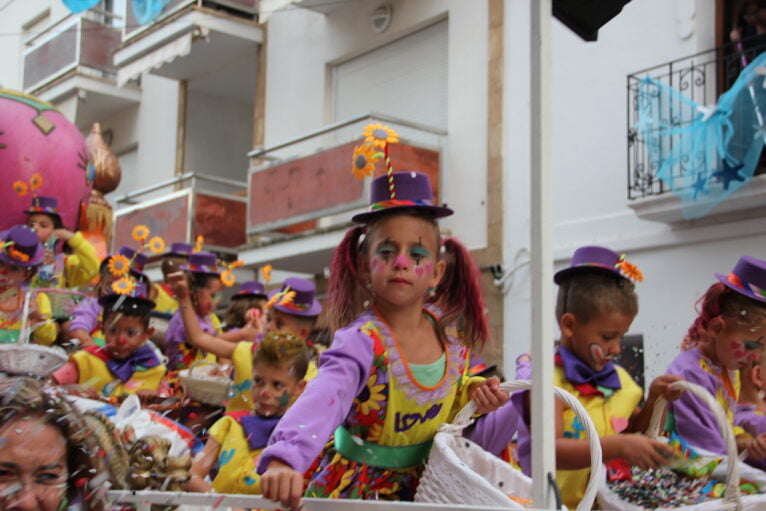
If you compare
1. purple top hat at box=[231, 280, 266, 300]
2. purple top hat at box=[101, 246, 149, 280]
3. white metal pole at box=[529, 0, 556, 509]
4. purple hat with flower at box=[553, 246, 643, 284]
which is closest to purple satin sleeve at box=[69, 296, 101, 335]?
purple top hat at box=[101, 246, 149, 280]

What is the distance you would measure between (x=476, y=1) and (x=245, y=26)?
16.5 feet

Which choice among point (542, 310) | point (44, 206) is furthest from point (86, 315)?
point (542, 310)

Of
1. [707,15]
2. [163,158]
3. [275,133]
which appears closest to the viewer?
[707,15]

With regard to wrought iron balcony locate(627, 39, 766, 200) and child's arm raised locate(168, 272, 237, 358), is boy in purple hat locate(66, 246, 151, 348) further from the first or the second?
wrought iron balcony locate(627, 39, 766, 200)

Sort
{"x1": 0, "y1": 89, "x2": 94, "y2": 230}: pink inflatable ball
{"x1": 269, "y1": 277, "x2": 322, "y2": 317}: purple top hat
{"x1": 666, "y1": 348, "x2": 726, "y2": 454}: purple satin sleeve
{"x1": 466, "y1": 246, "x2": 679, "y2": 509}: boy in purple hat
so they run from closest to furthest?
{"x1": 466, "y1": 246, "x2": 679, "y2": 509}: boy in purple hat → {"x1": 666, "y1": 348, "x2": 726, "y2": 454}: purple satin sleeve → {"x1": 269, "y1": 277, "x2": 322, "y2": 317}: purple top hat → {"x1": 0, "y1": 89, "x2": 94, "y2": 230}: pink inflatable ball

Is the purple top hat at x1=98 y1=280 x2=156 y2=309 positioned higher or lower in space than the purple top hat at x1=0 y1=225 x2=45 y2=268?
lower

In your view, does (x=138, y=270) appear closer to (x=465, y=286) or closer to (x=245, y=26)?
(x=465, y=286)

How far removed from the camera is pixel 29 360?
3.21 m

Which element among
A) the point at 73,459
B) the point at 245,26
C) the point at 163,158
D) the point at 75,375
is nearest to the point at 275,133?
the point at 245,26

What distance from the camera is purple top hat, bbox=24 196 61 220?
23.8 feet

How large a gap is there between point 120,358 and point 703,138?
567cm

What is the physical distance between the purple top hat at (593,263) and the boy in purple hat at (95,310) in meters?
3.24

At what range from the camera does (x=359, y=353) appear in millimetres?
3137

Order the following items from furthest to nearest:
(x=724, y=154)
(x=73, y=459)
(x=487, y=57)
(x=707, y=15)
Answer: (x=487, y=57), (x=707, y=15), (x=724, y=154), (x=73, y=459)
